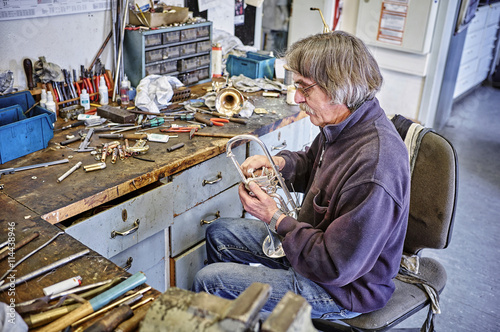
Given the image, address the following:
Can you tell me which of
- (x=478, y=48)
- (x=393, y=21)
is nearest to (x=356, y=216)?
(x=393, y=21)

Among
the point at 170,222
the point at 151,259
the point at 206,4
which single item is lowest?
the point at 151,259

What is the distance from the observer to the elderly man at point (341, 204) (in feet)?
4.21

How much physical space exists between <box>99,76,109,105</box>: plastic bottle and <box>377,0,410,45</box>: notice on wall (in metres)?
2.79

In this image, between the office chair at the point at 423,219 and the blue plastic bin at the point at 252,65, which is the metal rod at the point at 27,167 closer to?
the office chair at the point at 423,219

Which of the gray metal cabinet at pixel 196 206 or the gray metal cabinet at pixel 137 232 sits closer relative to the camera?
the gray metal cabinet at pixel 137 232

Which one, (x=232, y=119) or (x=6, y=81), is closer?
(x=6, y=81)

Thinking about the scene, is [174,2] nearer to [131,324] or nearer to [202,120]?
[202,120]

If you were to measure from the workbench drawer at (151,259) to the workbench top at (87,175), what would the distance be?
0.85 ft

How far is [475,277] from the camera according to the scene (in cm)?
259

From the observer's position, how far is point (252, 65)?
2.76 metres

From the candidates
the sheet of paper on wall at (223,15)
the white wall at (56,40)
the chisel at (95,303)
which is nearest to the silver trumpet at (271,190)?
the chisel at (95,303)

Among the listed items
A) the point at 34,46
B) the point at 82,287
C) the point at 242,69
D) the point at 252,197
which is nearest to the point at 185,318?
the point at 82,287

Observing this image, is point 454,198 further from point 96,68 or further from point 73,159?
point 96,68

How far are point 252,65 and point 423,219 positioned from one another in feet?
4.99
